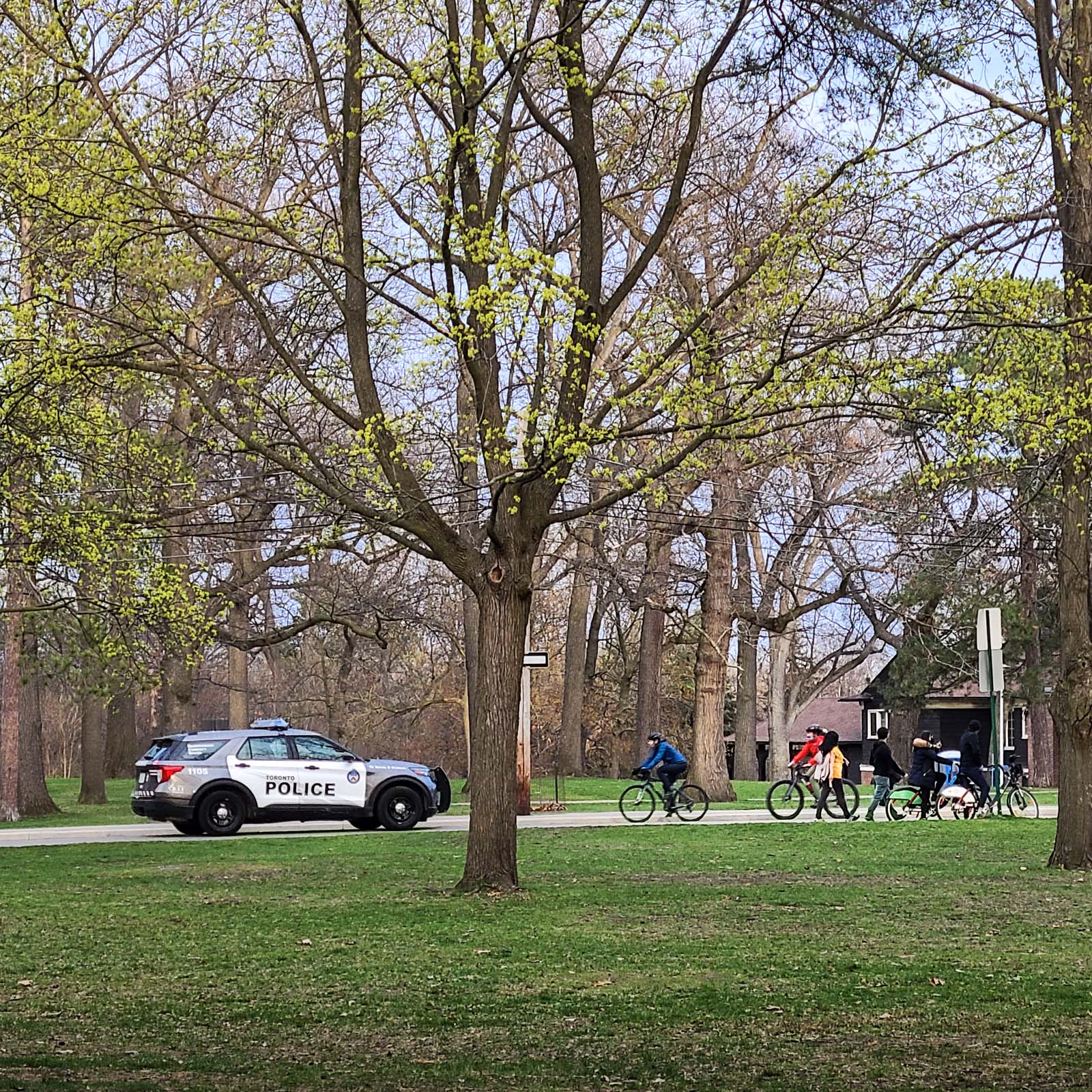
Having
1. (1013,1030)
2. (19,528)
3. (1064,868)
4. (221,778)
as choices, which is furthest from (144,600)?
(1013,1030)

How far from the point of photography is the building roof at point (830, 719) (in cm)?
7975

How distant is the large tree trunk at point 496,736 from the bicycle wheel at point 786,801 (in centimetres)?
1262

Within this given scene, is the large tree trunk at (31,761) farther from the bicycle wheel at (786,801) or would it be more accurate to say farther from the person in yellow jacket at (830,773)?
the person in yellow jacket at (830,773)

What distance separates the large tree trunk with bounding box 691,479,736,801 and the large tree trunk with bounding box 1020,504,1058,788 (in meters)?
6.09

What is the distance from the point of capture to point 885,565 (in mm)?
32344

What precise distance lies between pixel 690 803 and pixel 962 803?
14.5 feet

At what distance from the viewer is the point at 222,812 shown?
24.0 m

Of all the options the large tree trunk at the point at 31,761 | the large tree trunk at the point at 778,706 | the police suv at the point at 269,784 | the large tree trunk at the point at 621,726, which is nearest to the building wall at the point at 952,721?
the large tree trunk at the point at 778,706

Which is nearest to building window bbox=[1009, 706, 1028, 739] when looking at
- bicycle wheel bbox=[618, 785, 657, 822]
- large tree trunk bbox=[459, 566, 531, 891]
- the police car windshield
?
bicycle wheel bbox=[618, 785, 657, 822]

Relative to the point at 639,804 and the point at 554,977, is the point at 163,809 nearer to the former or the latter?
the point at 639,804

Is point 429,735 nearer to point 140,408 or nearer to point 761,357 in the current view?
point 140,408

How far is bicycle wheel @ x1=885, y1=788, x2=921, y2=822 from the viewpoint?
2692 cm

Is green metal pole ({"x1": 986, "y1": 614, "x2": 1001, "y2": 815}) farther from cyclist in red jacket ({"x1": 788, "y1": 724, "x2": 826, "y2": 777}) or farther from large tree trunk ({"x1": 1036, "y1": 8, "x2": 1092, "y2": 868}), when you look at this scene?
large tree trunk ({"x1": 1036, "y1": 8, "x2": 1092, "y2": 868})

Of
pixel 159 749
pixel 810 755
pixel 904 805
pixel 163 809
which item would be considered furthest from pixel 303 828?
pixel 904 805
